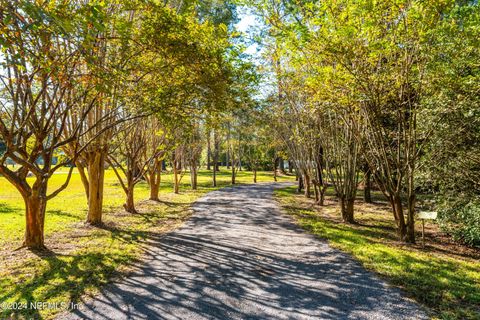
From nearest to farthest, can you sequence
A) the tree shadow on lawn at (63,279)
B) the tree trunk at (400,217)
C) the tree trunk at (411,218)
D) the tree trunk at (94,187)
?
1. the tree shadow on lawn at (63,279)
2. the tree trunk at (411,218)
3. the tree trunk at (400,217)
4. the tree trunk at (94,187)

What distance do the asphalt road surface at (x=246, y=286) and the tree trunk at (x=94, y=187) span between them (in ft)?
11.8

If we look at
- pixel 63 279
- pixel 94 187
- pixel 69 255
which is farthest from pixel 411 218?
pixel 94 187

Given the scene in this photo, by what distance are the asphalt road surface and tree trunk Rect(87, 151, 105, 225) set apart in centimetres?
360

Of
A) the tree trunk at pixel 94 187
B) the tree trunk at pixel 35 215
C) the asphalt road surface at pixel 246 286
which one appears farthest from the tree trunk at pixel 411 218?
the tree trunk at pixel 94 187

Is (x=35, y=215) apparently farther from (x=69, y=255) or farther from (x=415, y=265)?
(x=415, y=265)

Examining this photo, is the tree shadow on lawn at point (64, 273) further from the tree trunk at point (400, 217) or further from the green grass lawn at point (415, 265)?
the tree trunk at point (400, 217)

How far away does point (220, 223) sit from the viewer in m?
11.4

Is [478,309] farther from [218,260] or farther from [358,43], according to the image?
[358,43]

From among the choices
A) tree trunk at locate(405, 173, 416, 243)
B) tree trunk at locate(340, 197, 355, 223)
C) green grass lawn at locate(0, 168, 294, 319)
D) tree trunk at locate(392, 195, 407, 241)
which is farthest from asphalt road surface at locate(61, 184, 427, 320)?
tree trunk at locate(340, 197, 355, 223)

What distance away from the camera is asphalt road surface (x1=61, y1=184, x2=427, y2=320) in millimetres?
4492

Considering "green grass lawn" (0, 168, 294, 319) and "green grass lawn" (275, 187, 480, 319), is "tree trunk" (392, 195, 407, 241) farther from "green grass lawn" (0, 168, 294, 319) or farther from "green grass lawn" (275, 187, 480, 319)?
"green grass lawn" (0, 168, 294, 319)

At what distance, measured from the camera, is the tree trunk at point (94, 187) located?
35.6 ft

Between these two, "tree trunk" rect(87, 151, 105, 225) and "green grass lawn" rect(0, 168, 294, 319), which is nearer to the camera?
"green grass lawn" rect(0, 168, 294, 319)

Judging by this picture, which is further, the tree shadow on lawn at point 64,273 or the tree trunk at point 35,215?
the tree trunk at point 35,215
